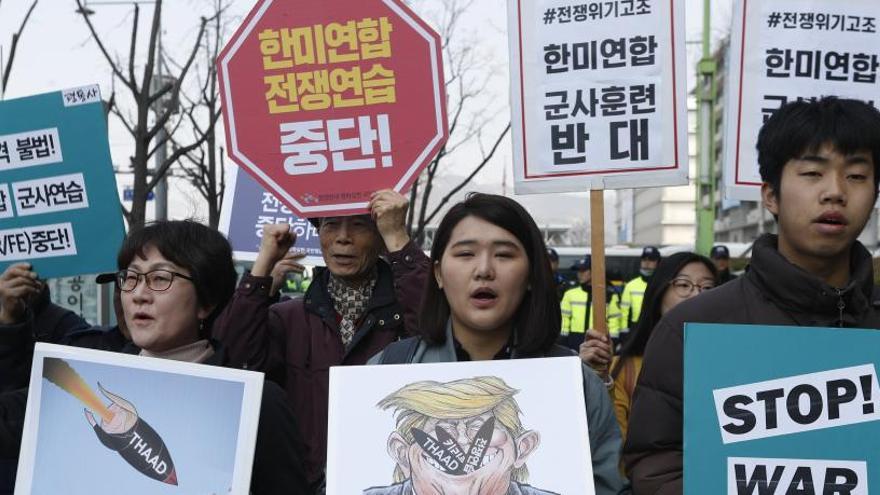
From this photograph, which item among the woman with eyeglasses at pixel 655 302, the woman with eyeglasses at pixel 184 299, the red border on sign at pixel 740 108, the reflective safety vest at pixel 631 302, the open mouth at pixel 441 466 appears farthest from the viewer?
the reflective safety vest at pixel 631 302

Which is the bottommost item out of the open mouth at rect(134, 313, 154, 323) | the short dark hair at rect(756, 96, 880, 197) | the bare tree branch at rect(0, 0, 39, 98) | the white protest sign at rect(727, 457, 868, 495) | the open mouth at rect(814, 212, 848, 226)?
the white protest sign at rect(727, 457, 868, 495)

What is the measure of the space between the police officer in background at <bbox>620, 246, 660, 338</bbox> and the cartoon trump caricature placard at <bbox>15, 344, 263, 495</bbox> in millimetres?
9573

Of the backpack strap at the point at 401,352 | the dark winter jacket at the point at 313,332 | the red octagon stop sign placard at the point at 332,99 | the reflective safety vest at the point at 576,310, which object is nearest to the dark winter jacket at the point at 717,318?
the backpack strap at the point at 401,352

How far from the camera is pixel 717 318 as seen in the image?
88.3 inches

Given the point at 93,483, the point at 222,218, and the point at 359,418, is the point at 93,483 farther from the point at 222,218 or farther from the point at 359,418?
the point at 222,218

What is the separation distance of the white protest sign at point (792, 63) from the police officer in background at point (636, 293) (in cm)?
773

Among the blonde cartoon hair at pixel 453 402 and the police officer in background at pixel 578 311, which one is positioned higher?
the blonde cartoon hair at pixel 453 402

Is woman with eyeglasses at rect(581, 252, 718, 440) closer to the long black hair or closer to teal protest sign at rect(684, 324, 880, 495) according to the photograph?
the long black hair

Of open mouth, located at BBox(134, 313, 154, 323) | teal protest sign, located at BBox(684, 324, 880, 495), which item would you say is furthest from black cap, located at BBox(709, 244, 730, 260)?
open mouth, located at BBox(134, 313, 154, 323)

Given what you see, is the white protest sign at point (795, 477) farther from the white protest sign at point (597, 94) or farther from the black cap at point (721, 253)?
the black cap at point (721, 253)

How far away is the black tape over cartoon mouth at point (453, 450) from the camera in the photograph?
6.93ft

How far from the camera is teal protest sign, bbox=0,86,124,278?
3662mm

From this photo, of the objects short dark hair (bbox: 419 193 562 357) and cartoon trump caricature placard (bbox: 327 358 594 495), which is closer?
cartoon trump caricature placard (bbox: 327 358 594 495)

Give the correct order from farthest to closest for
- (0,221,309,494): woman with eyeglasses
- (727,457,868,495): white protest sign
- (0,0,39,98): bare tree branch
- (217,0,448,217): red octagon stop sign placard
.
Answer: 1. (0,0,39,98): bare tree branch
2. (217,0,448,217): red octagon stop sign placard
3. (0,221,309,494): woman with eyeglasses
4. (727,457,868,495): white protest sign
